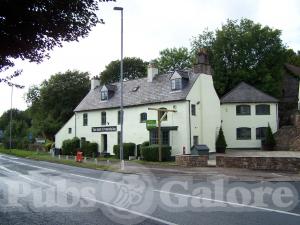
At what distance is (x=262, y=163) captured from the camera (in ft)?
80.0

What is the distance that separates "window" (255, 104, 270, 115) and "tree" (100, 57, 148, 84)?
24932mm

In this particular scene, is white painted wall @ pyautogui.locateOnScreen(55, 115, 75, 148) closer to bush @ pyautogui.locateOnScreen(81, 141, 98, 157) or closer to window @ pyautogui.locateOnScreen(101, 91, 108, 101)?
bush @ pyautogui.locateOnScreen(81, 141, 98, 157)

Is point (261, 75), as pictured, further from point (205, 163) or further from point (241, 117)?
point (205, 163)

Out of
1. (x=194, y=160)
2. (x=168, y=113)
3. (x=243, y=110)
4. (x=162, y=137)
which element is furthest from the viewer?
(x=243, y=110)

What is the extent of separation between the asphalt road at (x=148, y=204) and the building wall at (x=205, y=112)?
20.9m

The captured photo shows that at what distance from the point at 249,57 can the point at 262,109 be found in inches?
522

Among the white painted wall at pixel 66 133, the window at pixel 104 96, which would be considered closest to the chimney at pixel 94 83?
the white painted wall at pixel 66 133

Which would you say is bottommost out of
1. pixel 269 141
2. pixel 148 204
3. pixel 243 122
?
pixel 148 204

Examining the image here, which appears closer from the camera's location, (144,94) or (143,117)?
(143,117)

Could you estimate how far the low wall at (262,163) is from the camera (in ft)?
75.8

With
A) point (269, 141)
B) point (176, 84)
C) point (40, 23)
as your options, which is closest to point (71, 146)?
point (176, 84)

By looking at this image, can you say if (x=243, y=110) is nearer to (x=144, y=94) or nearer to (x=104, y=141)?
(x=144, y=94)

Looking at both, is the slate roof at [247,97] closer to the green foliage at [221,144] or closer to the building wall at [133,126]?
the green foliage at [221,144]

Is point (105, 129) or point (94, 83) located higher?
point (94, 83)
